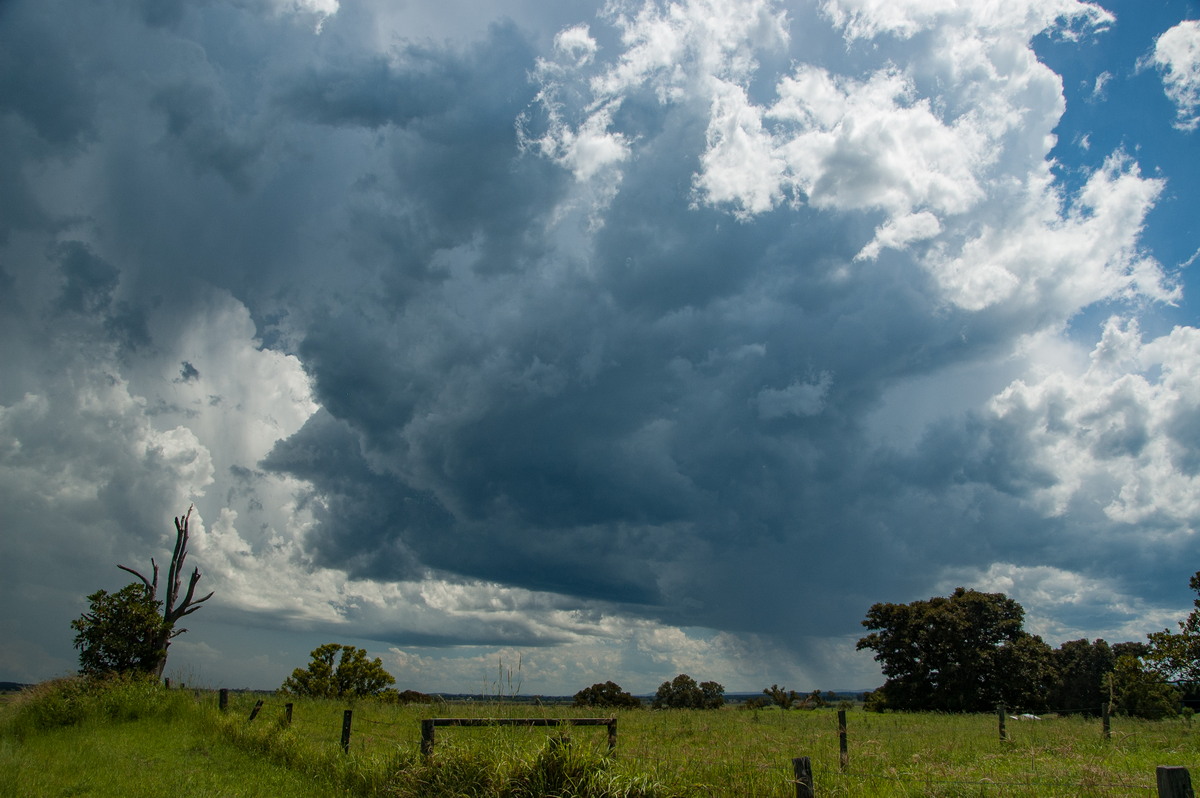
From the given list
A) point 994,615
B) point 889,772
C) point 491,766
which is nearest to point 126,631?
point 491,766

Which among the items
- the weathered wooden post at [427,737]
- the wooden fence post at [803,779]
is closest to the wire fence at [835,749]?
the weathered wooden post at [427,737]

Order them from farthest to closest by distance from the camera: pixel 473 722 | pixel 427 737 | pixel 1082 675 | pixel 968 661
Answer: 1. pixel 1082 675
2. pixel 968 661
3. pixel 427 737
4. pixel 473 722

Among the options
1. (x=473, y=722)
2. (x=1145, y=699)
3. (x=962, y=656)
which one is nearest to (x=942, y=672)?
(x=962, y=656)

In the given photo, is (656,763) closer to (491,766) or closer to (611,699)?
(491,766)

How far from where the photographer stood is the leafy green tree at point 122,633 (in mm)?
29703

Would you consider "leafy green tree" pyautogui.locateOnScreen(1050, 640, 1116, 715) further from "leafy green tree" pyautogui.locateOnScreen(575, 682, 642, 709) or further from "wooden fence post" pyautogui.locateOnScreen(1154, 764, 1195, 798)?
"wooden fence post" pyautogui.locateOnScreen(1154, 764, 1195, 798)

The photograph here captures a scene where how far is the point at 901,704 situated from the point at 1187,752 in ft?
145

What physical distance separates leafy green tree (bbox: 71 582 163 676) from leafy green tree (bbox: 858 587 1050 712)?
53.5m

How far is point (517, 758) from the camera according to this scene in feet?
29.2

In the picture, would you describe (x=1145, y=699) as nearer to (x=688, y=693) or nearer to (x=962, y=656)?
(x=962, y=656)

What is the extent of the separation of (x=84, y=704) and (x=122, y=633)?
9730 mm

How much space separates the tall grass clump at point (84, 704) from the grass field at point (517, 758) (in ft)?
0.30

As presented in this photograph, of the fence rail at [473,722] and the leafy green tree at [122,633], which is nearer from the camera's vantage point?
the fence rail at [473,722]

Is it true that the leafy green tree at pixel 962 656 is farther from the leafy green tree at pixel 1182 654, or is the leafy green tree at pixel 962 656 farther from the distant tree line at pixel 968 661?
the leafy green tree at pixel 1182 654
